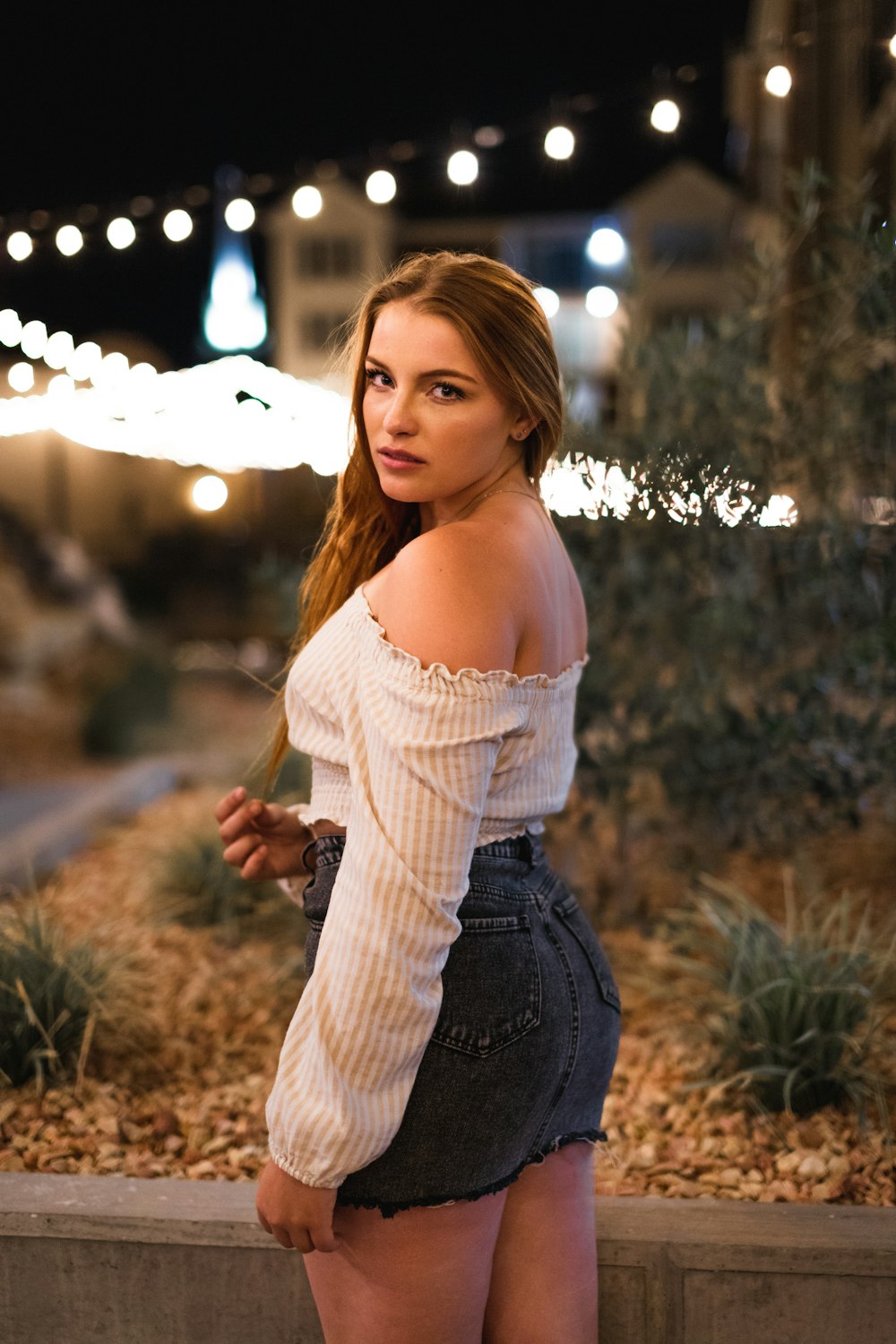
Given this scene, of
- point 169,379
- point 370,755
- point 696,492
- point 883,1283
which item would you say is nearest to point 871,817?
point 696,492

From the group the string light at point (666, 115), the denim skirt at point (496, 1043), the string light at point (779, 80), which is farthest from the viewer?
the string light at point (666, 115)

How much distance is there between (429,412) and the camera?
4.65ft

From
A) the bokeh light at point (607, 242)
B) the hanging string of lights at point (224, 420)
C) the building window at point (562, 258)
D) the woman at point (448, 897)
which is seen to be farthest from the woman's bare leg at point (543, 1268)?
the building window at point (562, 258)

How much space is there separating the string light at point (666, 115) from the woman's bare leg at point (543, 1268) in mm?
3483

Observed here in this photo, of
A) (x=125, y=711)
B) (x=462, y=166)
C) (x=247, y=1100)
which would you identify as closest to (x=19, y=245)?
(x=462, y=166)

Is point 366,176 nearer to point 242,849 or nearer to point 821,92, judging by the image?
point 821,92

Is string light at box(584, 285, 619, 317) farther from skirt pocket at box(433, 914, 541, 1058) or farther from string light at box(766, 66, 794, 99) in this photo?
skirt pocket at box(433, 914, 541, 1058)

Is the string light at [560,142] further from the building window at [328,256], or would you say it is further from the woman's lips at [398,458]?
the building window at [328,256]

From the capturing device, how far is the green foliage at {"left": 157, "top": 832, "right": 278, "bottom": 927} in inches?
150

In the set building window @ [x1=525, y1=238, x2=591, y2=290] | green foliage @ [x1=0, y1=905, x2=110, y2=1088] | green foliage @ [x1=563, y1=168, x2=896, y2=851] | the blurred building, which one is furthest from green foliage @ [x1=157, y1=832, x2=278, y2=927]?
building window @ [x1=525, y1=238, x2=591, y2=290]

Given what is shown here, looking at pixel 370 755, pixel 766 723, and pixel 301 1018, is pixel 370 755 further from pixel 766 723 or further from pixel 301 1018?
pixel 766 723

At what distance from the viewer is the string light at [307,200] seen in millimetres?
4191

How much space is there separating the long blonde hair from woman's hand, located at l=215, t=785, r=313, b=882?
31 cm

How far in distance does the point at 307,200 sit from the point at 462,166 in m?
0.59
